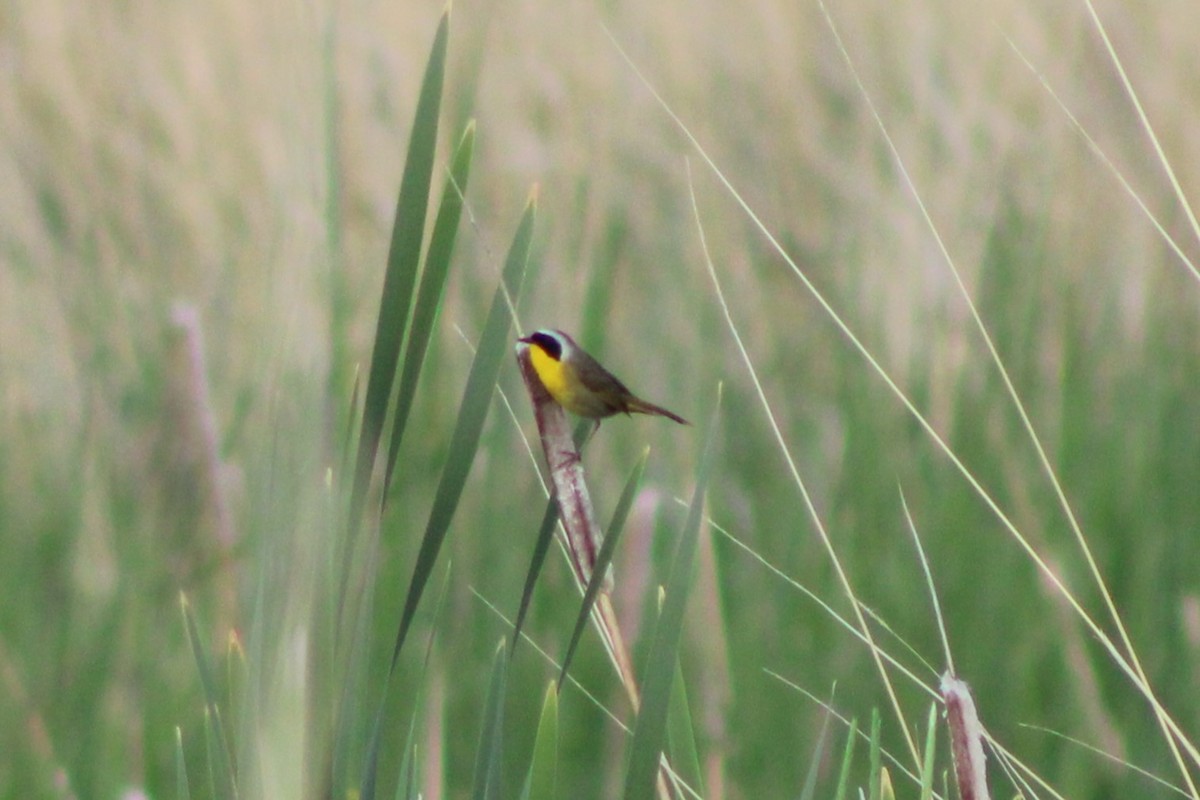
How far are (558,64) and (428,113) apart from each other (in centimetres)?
128

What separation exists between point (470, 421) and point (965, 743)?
16 cm

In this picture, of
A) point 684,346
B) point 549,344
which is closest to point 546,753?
point 549,344

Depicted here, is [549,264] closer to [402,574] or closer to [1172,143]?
[402,574]

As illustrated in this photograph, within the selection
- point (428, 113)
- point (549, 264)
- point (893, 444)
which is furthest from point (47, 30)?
point (428, 113)

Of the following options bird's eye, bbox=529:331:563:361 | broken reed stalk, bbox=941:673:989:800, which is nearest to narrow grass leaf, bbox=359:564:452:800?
broken reed stalk, bbox=941:673:989:800

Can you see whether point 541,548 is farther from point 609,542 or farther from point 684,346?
point 684,346

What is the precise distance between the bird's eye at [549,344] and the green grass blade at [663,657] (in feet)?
1.12

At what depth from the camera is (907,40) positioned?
1.54m

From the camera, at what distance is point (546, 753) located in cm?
34

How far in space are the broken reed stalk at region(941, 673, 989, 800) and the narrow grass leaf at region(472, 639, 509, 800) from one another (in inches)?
4.6

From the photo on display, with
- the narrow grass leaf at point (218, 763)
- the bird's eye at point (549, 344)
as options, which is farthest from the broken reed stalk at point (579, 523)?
the bird's eye at point (549, 344)

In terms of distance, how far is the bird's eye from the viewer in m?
0.69

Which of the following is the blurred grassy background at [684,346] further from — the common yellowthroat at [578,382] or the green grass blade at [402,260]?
the green grass blade at [402,260]

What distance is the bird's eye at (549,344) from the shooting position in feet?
2.25
